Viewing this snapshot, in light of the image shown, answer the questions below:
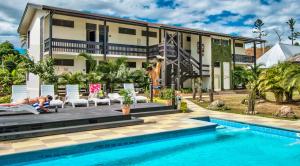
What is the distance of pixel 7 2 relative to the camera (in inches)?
894

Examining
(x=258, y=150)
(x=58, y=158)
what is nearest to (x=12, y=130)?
(x=58, y=158)

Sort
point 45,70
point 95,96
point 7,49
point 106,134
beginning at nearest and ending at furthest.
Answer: point 106,134, point 95,96, point 45,70, point 7,49

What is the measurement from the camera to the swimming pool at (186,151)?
697cm

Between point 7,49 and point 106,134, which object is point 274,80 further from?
point 7,49

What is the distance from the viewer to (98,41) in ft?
81.9

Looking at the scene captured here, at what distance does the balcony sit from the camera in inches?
845

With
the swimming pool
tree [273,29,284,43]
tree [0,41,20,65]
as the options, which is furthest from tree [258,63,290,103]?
tree [273,29,284,43]

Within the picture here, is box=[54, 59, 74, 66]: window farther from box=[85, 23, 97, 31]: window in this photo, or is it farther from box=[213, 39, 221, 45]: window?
box=[213, 39, 221, 45]: window

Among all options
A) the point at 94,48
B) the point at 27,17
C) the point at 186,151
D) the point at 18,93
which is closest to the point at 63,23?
the point at 94,48

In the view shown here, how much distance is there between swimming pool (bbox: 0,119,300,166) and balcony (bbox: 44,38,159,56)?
1516cm

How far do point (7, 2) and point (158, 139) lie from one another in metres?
20.3

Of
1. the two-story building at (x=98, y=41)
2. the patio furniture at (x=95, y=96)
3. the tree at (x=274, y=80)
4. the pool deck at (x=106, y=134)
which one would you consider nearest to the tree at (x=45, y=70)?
the two-story building at (x=98, y=41)

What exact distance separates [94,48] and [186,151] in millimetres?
16955

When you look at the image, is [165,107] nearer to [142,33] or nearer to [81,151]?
[81,151]
